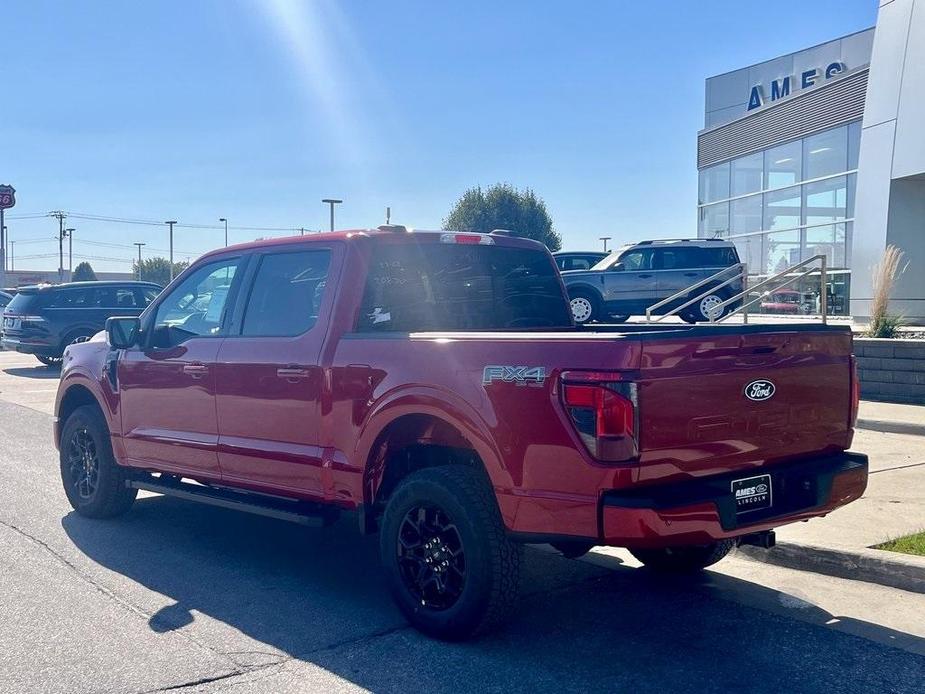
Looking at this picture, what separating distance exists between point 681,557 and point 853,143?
22.4 m

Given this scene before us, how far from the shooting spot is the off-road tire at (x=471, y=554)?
4645mm

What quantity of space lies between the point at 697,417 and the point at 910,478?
181 inches

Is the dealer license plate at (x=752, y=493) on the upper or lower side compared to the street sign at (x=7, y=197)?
lower

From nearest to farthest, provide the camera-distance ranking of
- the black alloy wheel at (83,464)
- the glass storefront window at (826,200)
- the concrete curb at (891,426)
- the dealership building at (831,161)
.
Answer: the black alloy wheel at (83,464)
the concrete curb at (891,426)
the dealership building at (831,161)
the glass storefront window at (826,200)

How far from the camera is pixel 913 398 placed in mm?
11867

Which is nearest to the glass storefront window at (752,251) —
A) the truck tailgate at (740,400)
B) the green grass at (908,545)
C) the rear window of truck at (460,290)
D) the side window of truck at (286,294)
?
the green grass at (908,545)

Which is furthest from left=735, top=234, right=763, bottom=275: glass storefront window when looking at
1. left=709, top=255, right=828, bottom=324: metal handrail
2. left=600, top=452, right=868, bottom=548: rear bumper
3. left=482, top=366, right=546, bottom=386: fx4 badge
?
left=482, top=366, right=546, bottom=386: fx4 badge

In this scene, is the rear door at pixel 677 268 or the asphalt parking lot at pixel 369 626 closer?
the asphalt parking lot at pixel 369 626

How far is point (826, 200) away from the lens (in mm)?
26406

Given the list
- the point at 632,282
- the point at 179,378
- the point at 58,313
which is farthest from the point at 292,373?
the point at 58,313

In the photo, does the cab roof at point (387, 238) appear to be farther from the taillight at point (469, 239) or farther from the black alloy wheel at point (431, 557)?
the black alloy wheel at point (431, 557)

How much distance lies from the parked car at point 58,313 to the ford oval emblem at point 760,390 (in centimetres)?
1784

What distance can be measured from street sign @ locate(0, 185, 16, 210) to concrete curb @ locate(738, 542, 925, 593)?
4471 cm

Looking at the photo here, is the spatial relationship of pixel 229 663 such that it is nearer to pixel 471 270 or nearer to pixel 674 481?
pixel 674 481
